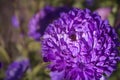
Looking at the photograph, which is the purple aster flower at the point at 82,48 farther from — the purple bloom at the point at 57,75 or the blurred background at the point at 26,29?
the blurred background at the point at 26,29

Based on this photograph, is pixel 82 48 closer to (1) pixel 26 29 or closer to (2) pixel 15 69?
(2) pixel 15 69

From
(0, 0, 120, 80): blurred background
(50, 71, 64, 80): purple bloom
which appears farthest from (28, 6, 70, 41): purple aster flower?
(50, 71, 64, 80): purple bloom

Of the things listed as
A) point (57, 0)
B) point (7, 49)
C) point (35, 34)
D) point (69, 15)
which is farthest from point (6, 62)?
point (69, 15)

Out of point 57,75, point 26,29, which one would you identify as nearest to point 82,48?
point 57,75

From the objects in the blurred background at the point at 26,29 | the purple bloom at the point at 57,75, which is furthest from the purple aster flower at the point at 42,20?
the purple bloom at the point at 57,75

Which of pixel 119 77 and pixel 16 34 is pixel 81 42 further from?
pixel 16 34
